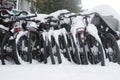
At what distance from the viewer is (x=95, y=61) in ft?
14.6

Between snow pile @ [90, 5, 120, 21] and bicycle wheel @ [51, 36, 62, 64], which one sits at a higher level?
snow pile @ [90, 5, 120, 21]

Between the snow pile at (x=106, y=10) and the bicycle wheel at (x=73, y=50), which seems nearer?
the bicycle wheel at (x=73, y=50)

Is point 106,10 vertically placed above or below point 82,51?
above

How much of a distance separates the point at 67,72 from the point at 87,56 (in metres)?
1.25

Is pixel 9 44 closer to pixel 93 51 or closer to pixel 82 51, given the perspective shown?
pixel 82 51

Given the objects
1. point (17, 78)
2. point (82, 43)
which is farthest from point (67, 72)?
point (82, 43)

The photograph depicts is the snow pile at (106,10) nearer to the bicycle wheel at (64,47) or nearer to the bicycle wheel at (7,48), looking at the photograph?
the bicycle wheel at (64,47)

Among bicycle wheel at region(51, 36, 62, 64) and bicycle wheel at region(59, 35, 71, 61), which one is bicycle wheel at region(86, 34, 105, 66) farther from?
bicycle wheel at region(51, 36, 62, 64)

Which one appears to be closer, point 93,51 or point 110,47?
point 93,51

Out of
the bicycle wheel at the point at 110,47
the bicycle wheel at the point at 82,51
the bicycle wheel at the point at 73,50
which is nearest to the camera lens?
the bicycle wheel at the point at 82,51

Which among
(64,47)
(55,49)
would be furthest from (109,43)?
(55,49)

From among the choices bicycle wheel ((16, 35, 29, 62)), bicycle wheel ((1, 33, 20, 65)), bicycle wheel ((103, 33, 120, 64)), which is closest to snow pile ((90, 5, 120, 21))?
bicycle wheel ((103, 33, 120, 64))

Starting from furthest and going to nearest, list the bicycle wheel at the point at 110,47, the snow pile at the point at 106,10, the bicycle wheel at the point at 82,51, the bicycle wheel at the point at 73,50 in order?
the snow pile at the point at 106,10 < the bicycle wheel at the point at 110,47 < the bicycle wheel at the point at 73,50 < the bicycle wheel at the point at 82,51

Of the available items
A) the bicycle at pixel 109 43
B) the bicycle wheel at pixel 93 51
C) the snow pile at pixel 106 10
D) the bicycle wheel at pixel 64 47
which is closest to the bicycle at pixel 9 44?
the bicycle wheel at pixel 64 47
